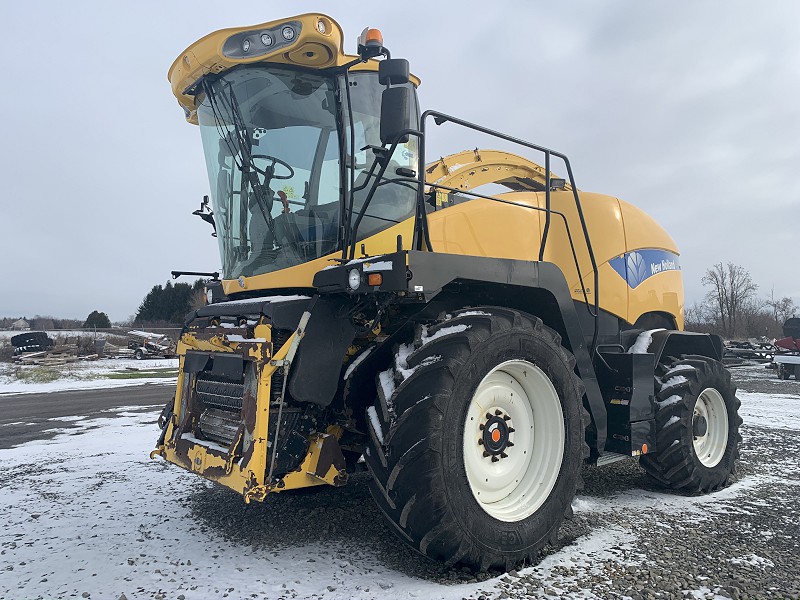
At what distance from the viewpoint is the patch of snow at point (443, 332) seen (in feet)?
10.6

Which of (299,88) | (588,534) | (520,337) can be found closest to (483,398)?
(520,337)

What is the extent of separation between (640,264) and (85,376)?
1911 cm

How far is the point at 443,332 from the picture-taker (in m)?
3.28

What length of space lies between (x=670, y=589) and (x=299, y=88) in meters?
3.75

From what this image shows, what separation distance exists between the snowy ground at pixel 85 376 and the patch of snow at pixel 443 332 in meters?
15.1

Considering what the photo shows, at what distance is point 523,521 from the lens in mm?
3352

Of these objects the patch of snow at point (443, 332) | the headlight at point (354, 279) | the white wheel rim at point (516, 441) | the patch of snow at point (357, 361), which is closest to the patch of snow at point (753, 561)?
the white wheel rim at point (516, 441)

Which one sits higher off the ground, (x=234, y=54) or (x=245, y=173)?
(x=234, y=54)

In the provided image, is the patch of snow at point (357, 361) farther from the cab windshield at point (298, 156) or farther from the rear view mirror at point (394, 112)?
the rear view mirror at point (394, 112)

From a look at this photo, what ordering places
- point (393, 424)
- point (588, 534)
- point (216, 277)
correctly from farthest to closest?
point (216, 277) < point (588, 534) < point (393, 424)

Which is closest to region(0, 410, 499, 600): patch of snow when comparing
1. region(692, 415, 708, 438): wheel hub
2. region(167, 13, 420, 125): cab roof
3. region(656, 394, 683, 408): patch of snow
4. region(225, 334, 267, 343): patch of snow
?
region(225, 334, 267, 343): patch of snow

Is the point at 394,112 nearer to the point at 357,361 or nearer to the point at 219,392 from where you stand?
the point at 357,361

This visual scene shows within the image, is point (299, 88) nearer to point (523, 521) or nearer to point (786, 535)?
point (523, 521)

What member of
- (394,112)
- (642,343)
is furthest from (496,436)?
(642,343)
